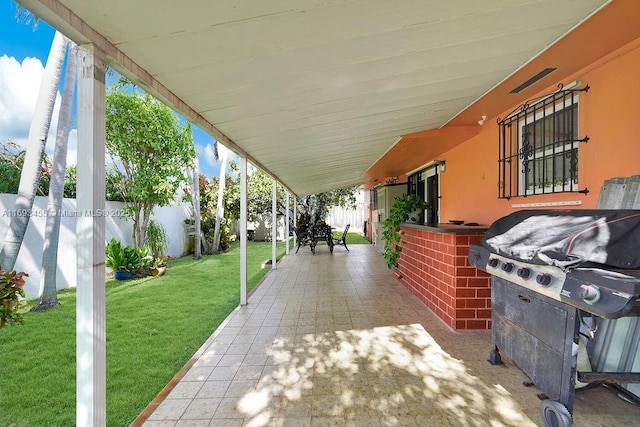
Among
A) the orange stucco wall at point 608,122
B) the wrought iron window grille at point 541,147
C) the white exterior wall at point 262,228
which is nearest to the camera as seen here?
the orange stucco wall at point 608,122

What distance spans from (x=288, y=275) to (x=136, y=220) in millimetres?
4224

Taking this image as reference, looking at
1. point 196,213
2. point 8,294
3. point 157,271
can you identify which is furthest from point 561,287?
point 196,213

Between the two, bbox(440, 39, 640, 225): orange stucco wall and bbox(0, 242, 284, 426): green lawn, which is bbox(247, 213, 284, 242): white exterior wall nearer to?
bbox(0, 242, 284, 426): green lawn

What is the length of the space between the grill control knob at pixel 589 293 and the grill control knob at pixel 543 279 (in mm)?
254

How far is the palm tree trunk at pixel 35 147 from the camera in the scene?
165 inches

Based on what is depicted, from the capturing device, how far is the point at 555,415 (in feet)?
6.12

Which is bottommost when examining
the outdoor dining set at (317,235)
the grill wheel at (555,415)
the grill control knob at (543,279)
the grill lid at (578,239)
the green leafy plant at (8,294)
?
the grill wheel at (555,415)

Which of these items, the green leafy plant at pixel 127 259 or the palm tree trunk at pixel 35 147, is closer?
the palm tree trunk at pixel 35 147

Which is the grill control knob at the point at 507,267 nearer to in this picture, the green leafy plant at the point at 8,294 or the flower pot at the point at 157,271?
the green leafy plant at the point at 8,294

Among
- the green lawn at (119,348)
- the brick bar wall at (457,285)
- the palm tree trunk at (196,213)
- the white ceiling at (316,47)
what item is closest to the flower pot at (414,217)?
the brick bar wall at (457,285)

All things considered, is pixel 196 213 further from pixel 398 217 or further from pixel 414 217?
pixel 414 217

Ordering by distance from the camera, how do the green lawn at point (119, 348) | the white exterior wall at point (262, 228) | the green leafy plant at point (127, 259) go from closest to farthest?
the green lawn at point (119, 348) < the green leafy plant at point (127, 259) < the white exterior wall at point (262, 228)

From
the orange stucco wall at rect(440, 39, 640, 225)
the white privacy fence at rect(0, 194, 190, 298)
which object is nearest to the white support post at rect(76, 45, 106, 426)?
the white privacy fence at rect(0, 194, 190, 298)

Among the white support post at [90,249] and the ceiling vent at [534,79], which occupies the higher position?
the ceiling vent at [534,79]
